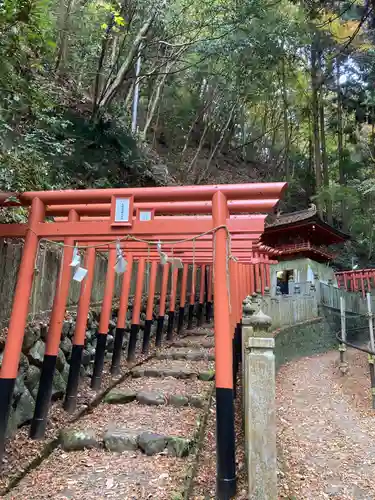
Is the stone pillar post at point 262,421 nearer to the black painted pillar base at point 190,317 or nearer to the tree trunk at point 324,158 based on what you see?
the black painted pillar base at point 190,317

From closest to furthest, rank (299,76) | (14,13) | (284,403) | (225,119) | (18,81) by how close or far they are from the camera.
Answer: (14,13), (18,81), (284,403), (225,119), (299,76)

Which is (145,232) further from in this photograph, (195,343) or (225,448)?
(195,343)

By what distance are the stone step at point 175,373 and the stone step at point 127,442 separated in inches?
98.8

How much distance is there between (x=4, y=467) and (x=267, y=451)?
2.77 m

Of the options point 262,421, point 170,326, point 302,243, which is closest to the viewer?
point 262,421

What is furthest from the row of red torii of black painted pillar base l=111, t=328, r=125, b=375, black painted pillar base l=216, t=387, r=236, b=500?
black painted pillar base l=111, t=328, r=125, b=375

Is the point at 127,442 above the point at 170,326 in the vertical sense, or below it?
below

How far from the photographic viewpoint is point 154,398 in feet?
19.3

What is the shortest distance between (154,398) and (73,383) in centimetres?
125

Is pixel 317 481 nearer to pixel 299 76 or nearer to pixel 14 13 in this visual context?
pixel 14 13

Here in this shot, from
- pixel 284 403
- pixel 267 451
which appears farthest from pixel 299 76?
pixel 267 451

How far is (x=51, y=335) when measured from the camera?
15.6 feet

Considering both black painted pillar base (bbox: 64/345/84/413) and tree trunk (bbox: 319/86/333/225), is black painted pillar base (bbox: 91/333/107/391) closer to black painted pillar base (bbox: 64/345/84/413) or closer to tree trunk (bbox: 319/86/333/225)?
black painted pillar base (bbox: 64/345/84/413)

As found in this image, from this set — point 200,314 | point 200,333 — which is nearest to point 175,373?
point 200,333
